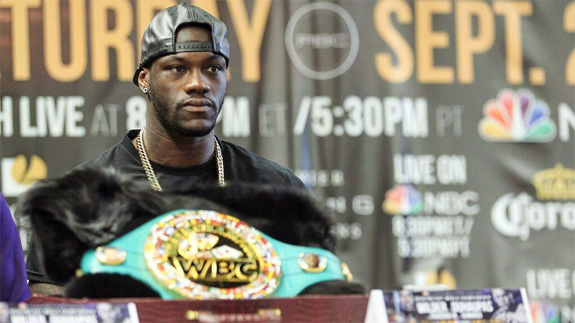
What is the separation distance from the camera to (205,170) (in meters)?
2.07

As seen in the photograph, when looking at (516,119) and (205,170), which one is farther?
(516,119)

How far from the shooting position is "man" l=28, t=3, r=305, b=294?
196 centimetres

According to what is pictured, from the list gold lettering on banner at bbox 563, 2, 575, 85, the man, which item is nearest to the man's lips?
the man

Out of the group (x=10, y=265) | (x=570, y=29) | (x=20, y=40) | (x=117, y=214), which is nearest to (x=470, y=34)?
(x=570, y=29)

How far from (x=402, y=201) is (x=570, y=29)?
3.36ft

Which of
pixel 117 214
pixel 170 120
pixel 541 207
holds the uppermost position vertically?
pixel 170 120

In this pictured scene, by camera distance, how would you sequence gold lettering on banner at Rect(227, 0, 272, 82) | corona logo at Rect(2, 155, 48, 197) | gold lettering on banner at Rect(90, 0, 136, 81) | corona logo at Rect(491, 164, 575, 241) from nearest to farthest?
corona logo at Rect(2, 155, 48, 197) → gold lettering on banner at Rect(90, 0, 136, 81) → gold lettering on banner at Rect(227, 0, 272, 82) → corona logo at Rect(491, 164, 575, 241)

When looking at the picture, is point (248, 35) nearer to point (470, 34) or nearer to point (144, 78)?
point (470, 34)

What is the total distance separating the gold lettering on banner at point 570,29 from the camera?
3.94 meters

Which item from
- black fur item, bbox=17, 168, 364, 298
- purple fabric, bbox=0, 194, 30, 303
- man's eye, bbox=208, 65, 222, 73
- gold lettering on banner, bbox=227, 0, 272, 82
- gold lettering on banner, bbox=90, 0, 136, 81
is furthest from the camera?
gold lettering on banner, bbox=227, 0, 272, 82

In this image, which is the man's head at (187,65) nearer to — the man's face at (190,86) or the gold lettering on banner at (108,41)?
the man's face at (190,86)

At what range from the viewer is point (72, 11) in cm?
356

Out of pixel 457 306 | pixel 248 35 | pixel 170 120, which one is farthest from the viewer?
pixel 248 35

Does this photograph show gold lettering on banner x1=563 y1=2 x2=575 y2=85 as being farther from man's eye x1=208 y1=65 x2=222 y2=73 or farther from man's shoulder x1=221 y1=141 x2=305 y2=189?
man's eye x1=208 y1=65 x2=222 y2=73
